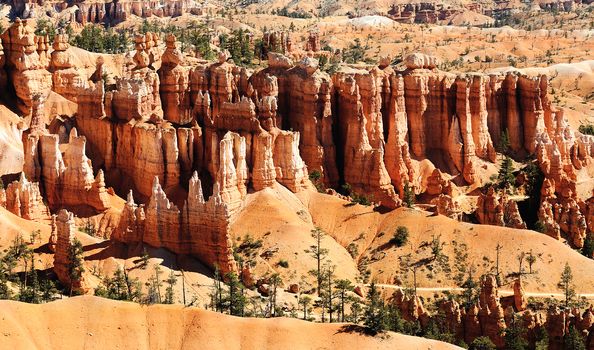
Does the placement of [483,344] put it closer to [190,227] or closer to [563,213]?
[190,227]

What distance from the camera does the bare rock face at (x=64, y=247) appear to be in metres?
83.8

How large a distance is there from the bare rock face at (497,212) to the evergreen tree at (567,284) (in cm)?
1380

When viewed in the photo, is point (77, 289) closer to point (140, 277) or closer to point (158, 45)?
point (140, 277)

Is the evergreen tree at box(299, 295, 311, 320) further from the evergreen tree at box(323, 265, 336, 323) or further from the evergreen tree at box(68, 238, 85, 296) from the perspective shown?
the evergreen tree at box(68, 238, 85, 296)

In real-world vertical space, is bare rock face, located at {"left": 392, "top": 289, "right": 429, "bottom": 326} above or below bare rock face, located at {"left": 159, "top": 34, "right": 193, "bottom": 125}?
below

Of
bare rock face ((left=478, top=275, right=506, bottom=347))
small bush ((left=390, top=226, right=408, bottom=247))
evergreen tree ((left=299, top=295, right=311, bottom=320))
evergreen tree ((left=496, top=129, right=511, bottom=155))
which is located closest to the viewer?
bare rock face ((left=478, top=275, right=506, bottom=347))

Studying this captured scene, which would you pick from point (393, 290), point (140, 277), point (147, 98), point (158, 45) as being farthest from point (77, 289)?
point (158, 45)

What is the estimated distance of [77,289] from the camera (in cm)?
8256

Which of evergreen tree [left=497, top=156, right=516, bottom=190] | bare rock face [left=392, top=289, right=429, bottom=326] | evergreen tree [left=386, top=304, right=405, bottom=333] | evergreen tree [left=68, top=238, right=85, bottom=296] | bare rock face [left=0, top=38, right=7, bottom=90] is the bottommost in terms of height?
evergreen tree [left=386, top=304, right=405, bottom=333]

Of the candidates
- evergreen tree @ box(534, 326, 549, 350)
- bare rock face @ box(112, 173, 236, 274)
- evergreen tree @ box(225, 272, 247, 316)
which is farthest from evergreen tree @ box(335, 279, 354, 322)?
evergreen tree @ box(534, 326, 549, 350)

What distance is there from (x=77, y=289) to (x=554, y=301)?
35.8m

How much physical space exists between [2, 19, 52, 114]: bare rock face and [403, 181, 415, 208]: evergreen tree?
39484 mm

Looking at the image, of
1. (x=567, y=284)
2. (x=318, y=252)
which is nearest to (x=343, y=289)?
(x=318, y=252)

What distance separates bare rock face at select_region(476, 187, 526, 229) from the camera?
105 m
